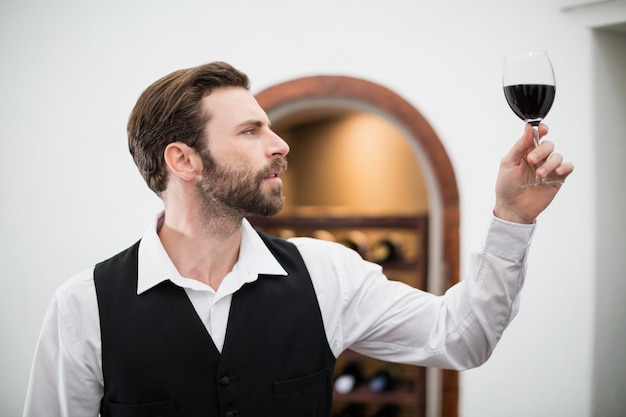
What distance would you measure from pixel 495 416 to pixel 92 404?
74.3 inches

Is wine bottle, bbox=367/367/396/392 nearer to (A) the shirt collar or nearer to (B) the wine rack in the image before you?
(B) the wine rack

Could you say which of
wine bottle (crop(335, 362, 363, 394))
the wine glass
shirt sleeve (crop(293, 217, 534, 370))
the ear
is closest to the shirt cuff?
shirt sleeve (crop(293, 217, 534, 370))

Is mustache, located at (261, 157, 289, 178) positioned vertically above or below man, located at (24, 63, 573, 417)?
above

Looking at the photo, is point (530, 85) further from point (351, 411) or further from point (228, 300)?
point (351, 411)

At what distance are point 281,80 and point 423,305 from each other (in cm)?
151

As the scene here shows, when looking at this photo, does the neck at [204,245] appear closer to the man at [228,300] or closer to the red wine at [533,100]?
the man at [228,300]

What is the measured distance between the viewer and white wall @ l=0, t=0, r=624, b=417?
252cm

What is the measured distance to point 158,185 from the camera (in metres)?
1.65

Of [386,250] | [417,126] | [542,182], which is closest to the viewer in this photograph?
[542,182]

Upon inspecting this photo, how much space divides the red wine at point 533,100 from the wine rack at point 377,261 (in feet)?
6.86

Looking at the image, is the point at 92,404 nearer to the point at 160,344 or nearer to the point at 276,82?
the point at 160,344

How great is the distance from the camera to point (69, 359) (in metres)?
1.37

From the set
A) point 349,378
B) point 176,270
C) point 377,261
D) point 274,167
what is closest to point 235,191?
point 274,167

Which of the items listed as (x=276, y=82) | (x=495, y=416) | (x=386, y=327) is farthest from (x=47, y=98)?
(x=495, y=416)
